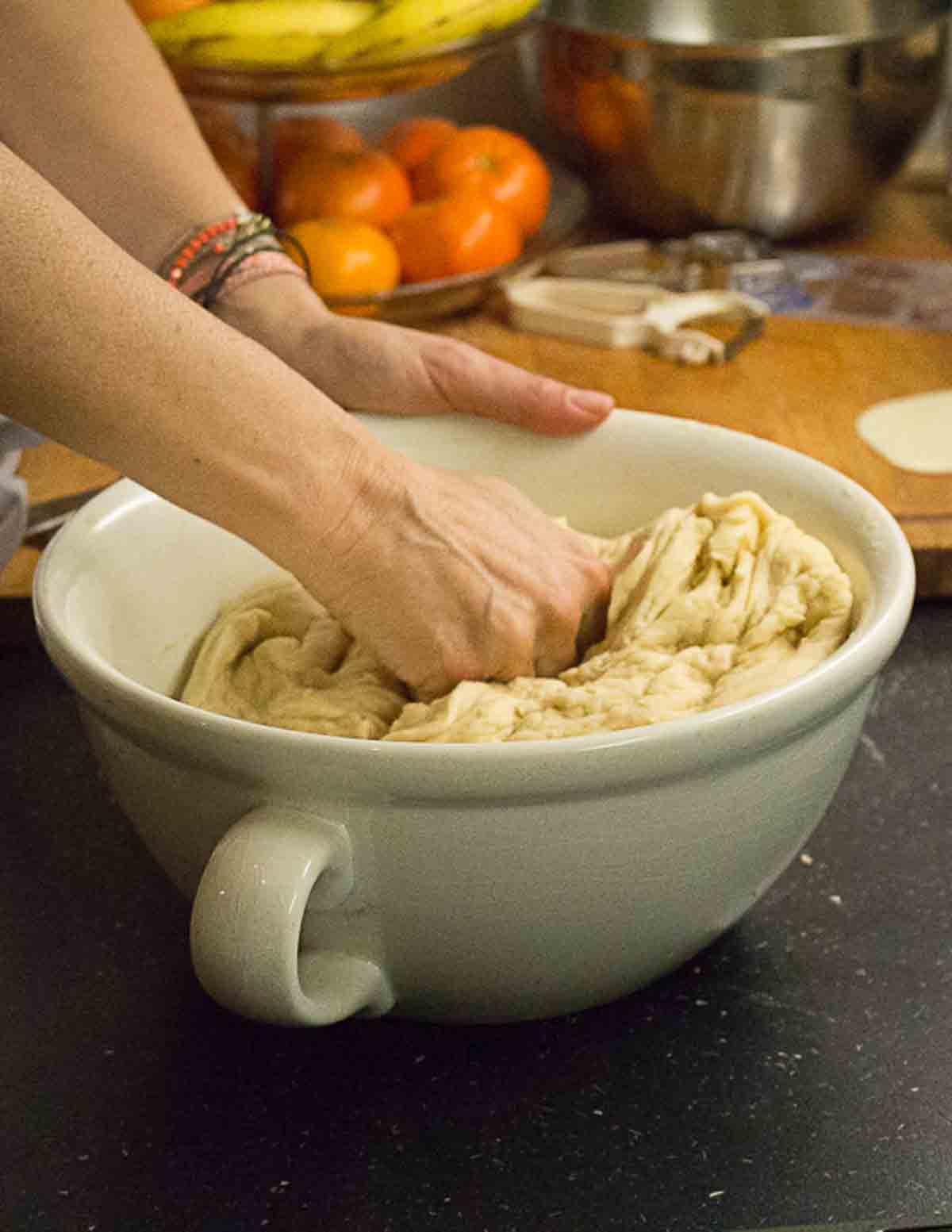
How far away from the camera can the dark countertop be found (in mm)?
605

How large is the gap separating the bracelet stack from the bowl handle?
44 cm

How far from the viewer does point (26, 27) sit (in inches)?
36.4

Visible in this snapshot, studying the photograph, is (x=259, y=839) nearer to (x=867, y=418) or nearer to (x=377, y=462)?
(x=377, y=462)

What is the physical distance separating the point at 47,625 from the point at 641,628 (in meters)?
0.27

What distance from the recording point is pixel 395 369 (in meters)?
0.90

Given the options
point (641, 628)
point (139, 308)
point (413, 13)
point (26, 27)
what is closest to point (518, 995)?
point (641, 628)

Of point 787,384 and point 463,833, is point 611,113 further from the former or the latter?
point 463,833

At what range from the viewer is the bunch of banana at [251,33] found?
135cm

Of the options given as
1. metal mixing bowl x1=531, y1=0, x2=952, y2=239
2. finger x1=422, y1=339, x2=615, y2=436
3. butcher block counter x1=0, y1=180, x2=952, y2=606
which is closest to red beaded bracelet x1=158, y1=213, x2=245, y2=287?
finger x1=422, y1=339, x2=615, y2=436

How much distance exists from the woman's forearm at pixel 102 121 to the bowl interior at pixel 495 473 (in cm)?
19

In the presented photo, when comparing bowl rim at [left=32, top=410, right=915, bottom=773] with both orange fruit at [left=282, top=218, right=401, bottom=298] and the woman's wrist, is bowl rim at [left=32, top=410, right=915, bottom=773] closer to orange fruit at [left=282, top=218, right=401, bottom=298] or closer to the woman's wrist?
the woman's wrist

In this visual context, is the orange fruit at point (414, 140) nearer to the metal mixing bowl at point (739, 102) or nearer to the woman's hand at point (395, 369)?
the metal mixing bowl at point (739, 102)

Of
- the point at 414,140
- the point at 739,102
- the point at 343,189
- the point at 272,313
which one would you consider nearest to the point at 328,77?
the point at 343,189

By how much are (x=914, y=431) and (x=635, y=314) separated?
0.30 metres
